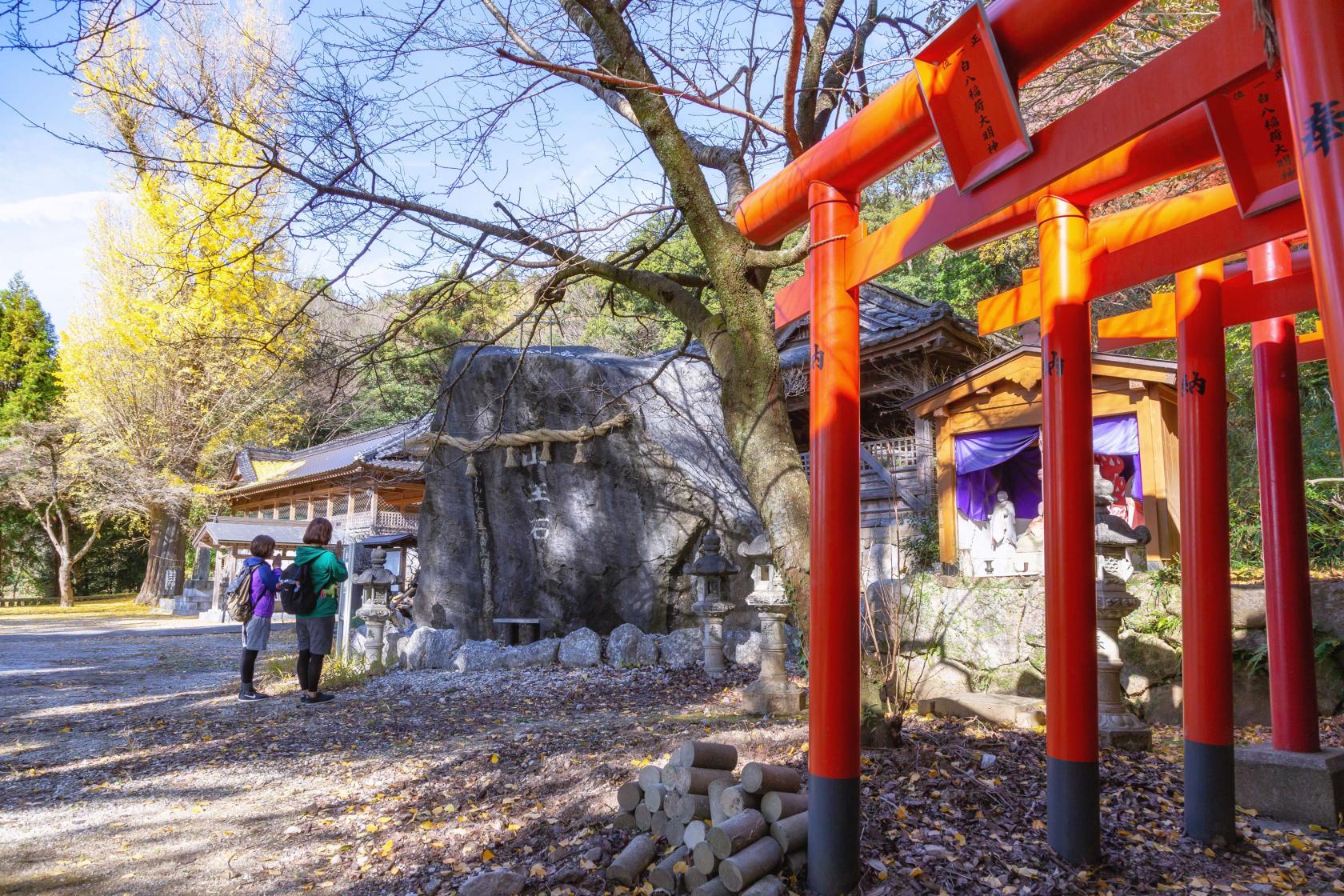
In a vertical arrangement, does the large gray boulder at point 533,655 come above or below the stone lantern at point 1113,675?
below

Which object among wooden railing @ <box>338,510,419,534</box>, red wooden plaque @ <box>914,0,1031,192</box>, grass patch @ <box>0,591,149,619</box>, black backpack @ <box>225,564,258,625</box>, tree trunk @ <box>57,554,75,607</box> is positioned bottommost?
grass patch @ <box>0,591,149,619</box>

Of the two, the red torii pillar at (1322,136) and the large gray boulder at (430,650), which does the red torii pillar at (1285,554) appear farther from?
the large gray boulder at (430,650)

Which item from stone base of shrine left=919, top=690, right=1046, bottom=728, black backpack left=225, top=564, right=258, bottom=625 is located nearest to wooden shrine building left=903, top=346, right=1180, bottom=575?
stone base of shrine left=919, top=690, right=1046, bottom=728

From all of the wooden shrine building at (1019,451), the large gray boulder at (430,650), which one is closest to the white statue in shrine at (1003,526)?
the wooden shrine building at (1019,451)

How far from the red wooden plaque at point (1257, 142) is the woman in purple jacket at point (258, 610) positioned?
7438 mm

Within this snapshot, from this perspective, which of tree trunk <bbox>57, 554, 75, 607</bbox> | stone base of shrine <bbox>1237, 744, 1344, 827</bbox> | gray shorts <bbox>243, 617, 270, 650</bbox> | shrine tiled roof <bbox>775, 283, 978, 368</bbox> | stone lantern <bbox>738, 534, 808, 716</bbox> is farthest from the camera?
tree trunk <bbox>57, 554, 75, 607</bbox>

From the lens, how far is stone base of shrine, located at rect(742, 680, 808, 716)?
20.9 feet

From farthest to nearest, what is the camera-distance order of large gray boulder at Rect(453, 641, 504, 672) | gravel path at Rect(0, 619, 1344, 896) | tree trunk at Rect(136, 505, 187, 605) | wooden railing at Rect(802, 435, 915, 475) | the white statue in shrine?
tree trunk at Rect(136, 505, 187, 605) < wooden railing at Rect(802, 435, 915, 475) < large gray boulder at Rect(453, 641, 504, 672) < the white statue in shrine < gravel path at Rect(0, 619, 1344, 896)

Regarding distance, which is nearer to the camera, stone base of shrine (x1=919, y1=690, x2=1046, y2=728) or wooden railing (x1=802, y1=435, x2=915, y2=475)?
stone base of shrine (x1=919, y1=690, x2=1046, y2=728)

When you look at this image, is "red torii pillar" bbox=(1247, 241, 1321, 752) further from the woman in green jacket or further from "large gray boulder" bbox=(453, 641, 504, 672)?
"large gray boulder" bbox=(453, 641, 504, 672)

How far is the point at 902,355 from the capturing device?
12.3 m

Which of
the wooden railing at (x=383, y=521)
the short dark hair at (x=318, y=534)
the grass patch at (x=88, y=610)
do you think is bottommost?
the grass patch at (x=88, y=610)

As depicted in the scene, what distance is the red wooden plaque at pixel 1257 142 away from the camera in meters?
2.62

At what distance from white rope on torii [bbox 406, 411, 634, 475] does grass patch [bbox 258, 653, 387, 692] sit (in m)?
2.64
